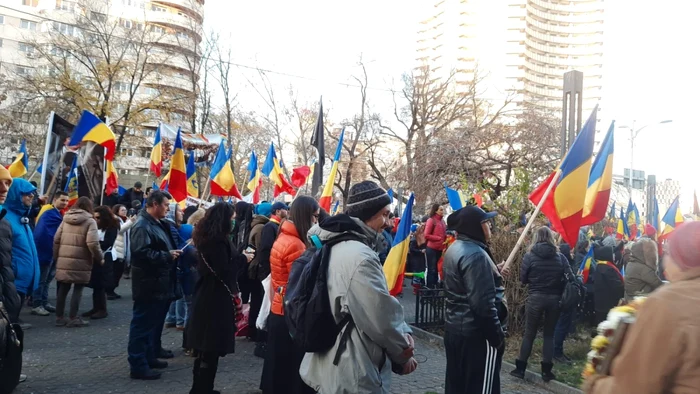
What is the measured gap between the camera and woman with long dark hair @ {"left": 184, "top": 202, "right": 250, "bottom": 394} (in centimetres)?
523

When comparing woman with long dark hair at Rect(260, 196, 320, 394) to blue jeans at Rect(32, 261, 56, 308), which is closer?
woman with long dark hair at Rect(260, 196, 320, 394)

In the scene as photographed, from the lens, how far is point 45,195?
8.98 m

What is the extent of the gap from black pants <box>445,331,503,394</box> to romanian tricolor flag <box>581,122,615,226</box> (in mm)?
2642

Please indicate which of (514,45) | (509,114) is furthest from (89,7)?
(514,45)

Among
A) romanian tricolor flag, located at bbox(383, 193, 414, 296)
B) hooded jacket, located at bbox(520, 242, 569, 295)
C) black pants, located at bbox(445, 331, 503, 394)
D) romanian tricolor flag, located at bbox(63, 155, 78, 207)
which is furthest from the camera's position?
romanian tricolor flag, located at bbox(63, 155, 78, 207)

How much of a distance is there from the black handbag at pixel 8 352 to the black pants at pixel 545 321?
5545 mm

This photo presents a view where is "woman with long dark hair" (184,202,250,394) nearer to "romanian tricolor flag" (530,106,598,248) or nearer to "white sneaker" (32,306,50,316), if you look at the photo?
"romanian tricolor flag" (530,106,598,248)

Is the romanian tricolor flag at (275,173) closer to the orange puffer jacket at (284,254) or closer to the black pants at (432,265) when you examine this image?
the black pants at (432,265)

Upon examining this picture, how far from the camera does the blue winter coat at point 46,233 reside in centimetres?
899

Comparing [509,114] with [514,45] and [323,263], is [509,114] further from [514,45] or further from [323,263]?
[514,45]

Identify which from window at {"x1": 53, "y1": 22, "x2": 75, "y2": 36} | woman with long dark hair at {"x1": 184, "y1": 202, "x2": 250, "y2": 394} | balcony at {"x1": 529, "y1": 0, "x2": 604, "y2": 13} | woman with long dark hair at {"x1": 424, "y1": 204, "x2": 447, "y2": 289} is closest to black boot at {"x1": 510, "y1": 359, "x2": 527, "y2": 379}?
woman with long dark hair at {"x1": 184, "y1": 202, "x2": 250, "y2": 394}

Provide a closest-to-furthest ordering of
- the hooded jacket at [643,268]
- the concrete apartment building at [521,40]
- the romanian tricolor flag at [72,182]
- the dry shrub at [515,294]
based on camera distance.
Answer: the hooded jacket at [643,268]
the dry shrub at [515,294]
the romanian tricolor flag at [72,182]
the concrete apartment building at [521,40]

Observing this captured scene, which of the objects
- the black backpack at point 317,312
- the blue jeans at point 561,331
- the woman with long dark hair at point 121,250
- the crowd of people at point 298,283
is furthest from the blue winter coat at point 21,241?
the blue jeans at point 561,331

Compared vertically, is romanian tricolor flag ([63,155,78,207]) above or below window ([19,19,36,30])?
below
